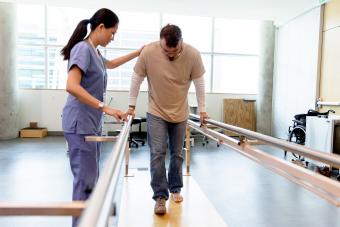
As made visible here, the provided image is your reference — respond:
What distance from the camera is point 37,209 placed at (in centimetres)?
60

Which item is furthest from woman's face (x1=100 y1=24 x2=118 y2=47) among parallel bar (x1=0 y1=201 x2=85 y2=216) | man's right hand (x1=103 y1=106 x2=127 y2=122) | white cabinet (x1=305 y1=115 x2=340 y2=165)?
white cabinet (x1=305 y1=115 x2=340 y2=165)

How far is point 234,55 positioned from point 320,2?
2.45 metres

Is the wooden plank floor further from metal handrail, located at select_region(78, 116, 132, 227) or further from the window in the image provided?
the window

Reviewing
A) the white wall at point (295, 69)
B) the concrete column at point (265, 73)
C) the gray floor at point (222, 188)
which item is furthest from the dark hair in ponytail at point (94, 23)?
the concrete column at point (265, 73)

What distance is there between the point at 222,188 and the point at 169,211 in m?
1.20

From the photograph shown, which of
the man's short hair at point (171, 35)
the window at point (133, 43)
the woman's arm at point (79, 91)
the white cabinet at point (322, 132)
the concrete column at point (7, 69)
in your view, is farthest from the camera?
the window at point (133, 43)

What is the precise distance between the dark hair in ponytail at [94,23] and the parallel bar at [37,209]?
40.1 inches

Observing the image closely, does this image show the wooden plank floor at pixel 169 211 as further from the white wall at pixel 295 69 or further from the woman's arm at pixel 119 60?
the white wall at pixel 295 69

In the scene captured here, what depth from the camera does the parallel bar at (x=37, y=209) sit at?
1.97 feet

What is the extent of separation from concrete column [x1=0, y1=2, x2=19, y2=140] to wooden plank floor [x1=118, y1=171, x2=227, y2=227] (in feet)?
14.7

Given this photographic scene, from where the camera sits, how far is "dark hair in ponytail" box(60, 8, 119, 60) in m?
1.46

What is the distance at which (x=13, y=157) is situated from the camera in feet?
14.3

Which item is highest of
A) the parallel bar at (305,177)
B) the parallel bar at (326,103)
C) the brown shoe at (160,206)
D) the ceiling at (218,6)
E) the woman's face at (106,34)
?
the ceiling at (218,6)

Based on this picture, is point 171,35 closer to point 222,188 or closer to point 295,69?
point 222,188
